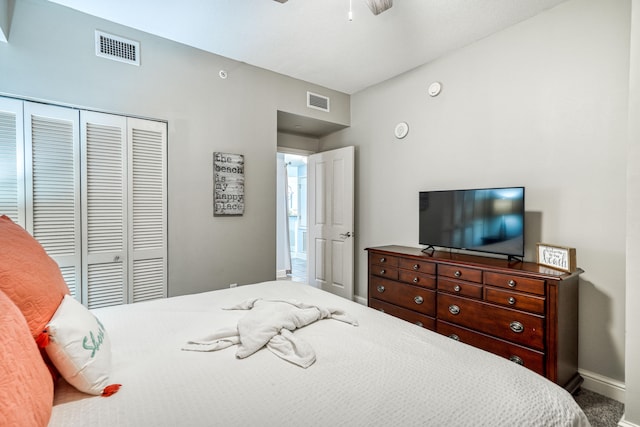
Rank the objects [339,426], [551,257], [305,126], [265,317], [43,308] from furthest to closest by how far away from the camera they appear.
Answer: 1. [305,126]
2. [551,257]
3. [265,317]
4. [43,308]
5. [339,426]

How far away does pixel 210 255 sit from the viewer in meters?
3.10

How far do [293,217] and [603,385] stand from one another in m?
6.24

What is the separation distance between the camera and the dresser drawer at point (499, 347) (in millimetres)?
1989

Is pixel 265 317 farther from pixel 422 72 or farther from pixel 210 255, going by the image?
pixel 422 72

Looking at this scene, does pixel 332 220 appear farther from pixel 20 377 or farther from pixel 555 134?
pixel 20 377

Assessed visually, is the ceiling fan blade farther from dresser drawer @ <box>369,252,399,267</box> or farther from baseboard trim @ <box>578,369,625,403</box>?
baseboard trim @ <box>578,369,625,403</box>

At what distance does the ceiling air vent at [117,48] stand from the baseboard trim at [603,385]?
14.3 ft

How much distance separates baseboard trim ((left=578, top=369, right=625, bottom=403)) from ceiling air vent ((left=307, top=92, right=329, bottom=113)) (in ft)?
11.6

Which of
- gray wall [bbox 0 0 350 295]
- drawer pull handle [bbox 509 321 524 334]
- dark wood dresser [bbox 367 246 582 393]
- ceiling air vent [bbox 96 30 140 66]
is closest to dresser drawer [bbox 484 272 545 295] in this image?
dark wood dresser [bbox 367 246 582 393]

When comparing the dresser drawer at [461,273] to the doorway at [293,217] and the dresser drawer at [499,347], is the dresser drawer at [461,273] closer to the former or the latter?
the dresser drawer at [499,347]

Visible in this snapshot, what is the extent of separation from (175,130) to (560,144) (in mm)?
3263

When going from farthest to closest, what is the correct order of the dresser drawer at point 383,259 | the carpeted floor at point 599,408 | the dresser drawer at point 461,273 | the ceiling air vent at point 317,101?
1. the ceiling air vent at point 317,101
2. the dresser drawer at point 383,259
3. the dresser drawer at point 461,273
4. the carpeted floor at point 599,408

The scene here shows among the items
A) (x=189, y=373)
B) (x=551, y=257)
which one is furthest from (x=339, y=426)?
(x=551, y=257)

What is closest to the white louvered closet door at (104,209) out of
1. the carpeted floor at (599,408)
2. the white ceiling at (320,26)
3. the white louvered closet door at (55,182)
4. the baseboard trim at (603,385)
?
the white louvered closet door at (55,182)
